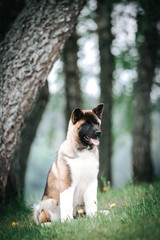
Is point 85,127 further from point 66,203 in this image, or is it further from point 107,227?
point 107,227

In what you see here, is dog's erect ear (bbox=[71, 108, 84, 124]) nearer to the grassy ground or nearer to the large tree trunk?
the large tree trunk

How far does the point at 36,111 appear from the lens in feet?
21.6

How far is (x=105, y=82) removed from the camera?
8.12 meters

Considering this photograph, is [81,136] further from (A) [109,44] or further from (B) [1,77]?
(A) [109,44]

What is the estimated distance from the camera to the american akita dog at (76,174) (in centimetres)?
360

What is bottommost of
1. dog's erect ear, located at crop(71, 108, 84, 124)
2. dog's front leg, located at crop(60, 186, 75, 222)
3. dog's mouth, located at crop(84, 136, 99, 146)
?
dog's front leg, located at crop(60, 186, 75, 222)

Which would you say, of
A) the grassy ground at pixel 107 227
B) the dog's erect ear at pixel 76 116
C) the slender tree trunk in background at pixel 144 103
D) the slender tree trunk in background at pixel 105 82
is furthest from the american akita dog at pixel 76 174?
the slender tree trunk in background at pixel 144 103

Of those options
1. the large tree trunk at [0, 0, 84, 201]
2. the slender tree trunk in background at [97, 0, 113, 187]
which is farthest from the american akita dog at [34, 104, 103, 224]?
the slender tree trunk in background at [97, 0, 113, 187]

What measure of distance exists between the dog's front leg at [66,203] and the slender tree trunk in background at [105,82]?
4.43 m

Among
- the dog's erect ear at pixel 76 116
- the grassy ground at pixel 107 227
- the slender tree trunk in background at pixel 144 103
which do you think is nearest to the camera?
the grassy ground at pixel 107 227

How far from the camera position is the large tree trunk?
4.14 meters

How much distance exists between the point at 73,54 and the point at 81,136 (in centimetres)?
515

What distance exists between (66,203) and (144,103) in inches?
209

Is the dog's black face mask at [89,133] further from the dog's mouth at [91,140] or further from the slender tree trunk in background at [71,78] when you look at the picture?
the slender tree trunk in background at [71,78]
